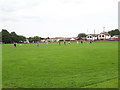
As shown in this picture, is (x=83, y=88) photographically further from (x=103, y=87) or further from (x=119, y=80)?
(x=119, y=80)

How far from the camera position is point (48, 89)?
625cm

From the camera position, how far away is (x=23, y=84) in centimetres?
700

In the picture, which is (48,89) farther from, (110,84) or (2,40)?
(2,40)

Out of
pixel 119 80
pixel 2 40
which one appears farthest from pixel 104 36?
pixel 119 80

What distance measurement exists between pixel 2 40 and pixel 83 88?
93.1 m

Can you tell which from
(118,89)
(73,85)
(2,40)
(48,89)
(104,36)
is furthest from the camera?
(104,36)

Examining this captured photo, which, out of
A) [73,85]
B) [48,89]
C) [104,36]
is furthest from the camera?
[104,36]

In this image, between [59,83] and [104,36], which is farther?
[104,36]

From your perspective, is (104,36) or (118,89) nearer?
(118,89)

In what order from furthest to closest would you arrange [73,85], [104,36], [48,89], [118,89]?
[104,36] → [73,85] → [48,89] → [118,89]

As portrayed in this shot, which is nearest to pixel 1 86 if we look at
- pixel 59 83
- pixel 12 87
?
pixel 12 87

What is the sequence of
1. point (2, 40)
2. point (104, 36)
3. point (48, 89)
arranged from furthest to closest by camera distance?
point (104, 36)
point (2, 40)
point (48, 89)

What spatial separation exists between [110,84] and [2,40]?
306 ft

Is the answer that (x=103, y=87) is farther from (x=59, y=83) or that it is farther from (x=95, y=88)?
(x=59, y=83)
